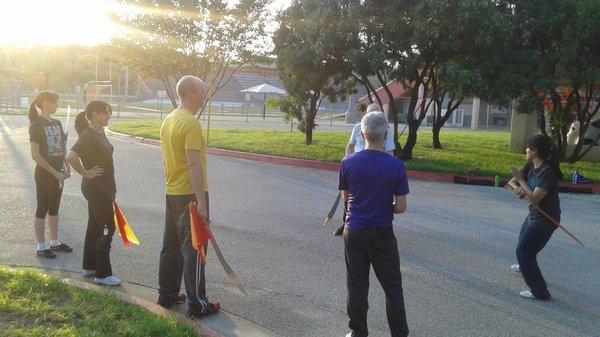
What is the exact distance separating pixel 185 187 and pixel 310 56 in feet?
42.8

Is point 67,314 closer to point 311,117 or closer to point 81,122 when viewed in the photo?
point 81,122

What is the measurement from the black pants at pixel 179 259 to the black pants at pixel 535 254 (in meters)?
3.03

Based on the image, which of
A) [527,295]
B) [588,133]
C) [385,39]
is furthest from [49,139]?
[588,133]

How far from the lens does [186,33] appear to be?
2181 cm

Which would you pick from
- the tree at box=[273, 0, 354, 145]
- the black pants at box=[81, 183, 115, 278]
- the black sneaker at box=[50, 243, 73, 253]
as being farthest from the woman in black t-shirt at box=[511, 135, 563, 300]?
the tree at box=[273, 0, 354, 145]

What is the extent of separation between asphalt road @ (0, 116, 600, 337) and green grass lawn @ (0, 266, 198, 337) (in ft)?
3.03

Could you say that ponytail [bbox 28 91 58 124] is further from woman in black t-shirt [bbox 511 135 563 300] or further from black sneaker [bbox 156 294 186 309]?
woman in black t-shirt [bbox 511 135 563 300]

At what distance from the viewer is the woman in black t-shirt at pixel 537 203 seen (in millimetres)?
5609

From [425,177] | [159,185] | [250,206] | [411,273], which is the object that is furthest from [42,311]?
[425,177]

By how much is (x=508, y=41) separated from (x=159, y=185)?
9.36 meters

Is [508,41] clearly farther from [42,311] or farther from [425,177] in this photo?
[42,311]

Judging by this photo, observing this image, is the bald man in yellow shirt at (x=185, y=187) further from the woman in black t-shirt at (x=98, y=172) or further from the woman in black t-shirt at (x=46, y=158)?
the woman in black t-shirt at (x=46, y=158)

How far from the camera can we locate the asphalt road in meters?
5.13

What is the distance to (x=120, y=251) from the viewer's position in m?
6.76
